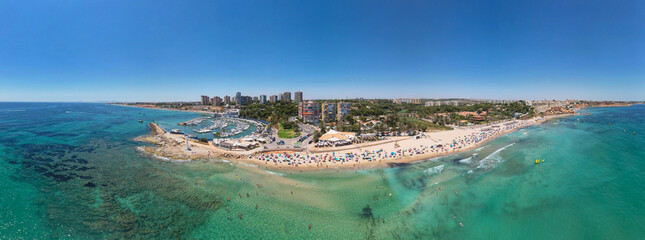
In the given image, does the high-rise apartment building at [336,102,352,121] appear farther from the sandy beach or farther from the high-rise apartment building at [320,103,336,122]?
the sandy beach

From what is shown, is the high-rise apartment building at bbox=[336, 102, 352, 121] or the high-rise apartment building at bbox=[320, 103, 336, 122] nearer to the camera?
the high-rise apartment building at bbox=[320, 103, 336, 122]

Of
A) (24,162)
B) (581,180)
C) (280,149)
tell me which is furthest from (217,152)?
(581,180)

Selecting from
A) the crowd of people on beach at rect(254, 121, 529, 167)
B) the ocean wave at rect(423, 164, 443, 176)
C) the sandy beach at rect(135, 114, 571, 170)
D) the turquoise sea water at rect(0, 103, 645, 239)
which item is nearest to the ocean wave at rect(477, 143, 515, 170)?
the turquoise sea water at rect(0, 103, 645, 239)

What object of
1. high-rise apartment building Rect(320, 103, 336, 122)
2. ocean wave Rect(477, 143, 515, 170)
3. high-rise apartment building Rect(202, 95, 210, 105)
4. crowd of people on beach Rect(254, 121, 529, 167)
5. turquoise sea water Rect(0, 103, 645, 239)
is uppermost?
high-rise apartment building Rect(202, 95, 210, 105)

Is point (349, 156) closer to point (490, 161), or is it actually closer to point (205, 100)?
point (490, 161)

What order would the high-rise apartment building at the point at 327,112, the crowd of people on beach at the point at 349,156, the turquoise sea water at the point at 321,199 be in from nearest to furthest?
the turquoise sea water at the point at 321,199
the crowd of people on beach at the point at 349,156
the high-rise apartment building at the point at 327,112

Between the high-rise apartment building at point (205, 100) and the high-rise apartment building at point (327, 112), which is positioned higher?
the high-rise apartment building at point (205, 100)

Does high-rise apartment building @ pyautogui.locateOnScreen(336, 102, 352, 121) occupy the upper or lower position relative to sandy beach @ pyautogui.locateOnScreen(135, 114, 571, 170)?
upper

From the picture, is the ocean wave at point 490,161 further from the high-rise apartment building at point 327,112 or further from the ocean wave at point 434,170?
the high-rise apartment building at point 327,112

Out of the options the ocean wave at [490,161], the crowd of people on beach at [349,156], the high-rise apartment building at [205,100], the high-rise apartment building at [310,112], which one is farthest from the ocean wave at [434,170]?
the high-rise apartment building at [205,100]

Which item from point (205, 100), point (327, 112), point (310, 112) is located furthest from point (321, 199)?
point (205, 100)
